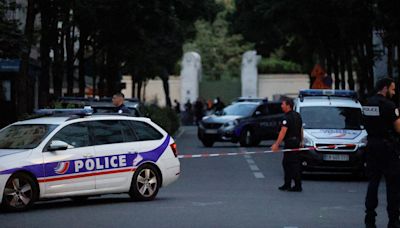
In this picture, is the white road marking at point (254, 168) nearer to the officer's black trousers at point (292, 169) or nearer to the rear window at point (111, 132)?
the officer's black trousers at point (292, 169)

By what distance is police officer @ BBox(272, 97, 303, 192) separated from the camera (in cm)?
1891

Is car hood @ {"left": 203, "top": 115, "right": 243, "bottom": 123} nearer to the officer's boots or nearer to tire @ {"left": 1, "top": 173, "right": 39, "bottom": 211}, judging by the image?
tire @ {"left": 1, "top": 173, "right": 39, "bottom": 211}

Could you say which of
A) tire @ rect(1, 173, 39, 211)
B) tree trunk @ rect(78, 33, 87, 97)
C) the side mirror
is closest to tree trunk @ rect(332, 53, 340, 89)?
tree trunk @ rect(78, 33, 87, 97)

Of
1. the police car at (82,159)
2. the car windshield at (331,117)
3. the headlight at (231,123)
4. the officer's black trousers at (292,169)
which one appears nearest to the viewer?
the police car at (82,159)

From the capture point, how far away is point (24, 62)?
2691cm

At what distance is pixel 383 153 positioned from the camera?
12.4 m

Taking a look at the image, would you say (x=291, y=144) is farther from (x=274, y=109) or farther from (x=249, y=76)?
(x=249, y=76)

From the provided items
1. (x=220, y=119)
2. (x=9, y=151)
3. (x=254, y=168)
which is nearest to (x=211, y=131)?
(x=220, y=119)

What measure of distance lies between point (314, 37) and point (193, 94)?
34.6 metres

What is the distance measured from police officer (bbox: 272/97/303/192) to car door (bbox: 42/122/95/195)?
4440 mm

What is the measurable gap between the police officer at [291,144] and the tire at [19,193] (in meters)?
5.55

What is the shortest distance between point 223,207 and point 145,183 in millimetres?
1594

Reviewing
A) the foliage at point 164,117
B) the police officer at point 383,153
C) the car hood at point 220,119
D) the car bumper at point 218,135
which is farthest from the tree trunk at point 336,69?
the police officer at point 383,153

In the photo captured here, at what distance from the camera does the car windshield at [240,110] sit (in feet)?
125
